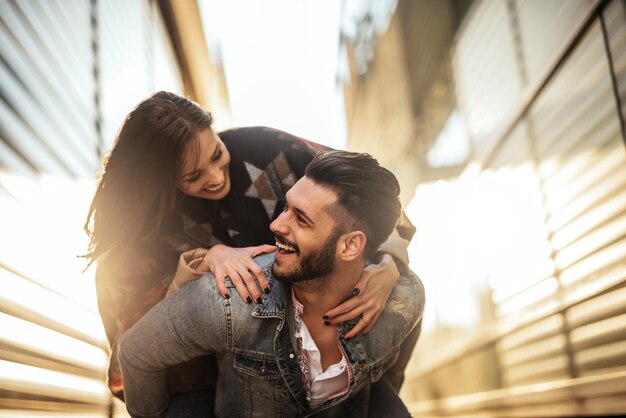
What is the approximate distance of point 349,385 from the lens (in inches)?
72.6

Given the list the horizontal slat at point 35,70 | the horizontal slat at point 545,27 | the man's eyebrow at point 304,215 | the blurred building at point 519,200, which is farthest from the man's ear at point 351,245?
the horizontal slat at point 545,27

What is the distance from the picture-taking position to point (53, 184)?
2.81m

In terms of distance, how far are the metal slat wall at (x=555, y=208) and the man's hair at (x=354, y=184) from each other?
5.72 ft

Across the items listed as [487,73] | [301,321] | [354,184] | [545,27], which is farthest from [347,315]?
[487,73]

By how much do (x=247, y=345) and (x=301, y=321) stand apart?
184mm

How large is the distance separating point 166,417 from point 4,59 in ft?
4.84

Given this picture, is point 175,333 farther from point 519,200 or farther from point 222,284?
point 519,200

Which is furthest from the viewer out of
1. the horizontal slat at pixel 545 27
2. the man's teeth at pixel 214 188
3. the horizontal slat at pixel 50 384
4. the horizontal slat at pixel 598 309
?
the horizontal slat at pixel 545 27

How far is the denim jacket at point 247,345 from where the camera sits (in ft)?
5.73

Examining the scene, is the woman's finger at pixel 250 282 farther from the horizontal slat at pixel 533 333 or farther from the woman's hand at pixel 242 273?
the horizontal slat at pixel 533 333

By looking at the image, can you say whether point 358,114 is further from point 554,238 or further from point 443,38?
point 554,238

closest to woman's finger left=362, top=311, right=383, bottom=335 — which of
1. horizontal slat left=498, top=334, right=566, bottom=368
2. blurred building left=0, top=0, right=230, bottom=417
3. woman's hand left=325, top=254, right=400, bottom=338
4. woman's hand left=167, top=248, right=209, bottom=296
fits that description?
woman's hand left=325, top=254, right=400, bottom=338

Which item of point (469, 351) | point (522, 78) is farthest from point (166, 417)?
point (469, 351)

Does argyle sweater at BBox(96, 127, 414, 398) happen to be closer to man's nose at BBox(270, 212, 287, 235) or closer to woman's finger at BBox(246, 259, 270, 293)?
woman's finger at BBox(246, 259, 270, 293)
